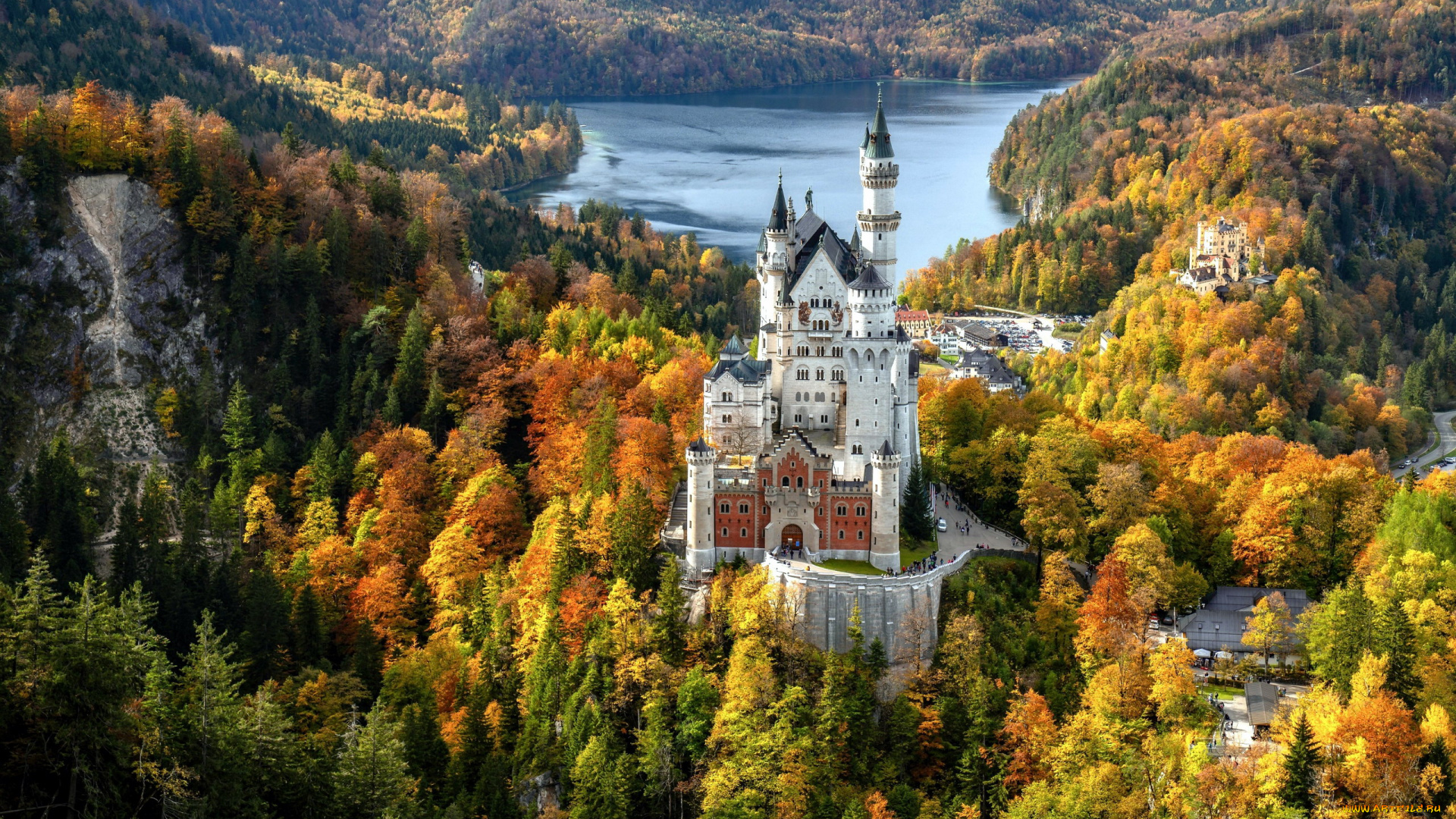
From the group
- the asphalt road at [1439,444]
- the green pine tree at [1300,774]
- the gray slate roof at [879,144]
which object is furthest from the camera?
the asphalt road at [1439,444]

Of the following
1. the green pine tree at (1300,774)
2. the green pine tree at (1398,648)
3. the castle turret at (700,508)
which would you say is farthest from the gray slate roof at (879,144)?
the green pine tree at (1300,774)

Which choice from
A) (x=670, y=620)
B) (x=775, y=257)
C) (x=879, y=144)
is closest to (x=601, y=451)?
(x=775, y=257)

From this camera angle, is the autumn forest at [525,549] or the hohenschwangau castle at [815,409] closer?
the autumn forest at [525,549]

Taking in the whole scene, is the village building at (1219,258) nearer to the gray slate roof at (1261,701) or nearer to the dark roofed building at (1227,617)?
the dark roofed building at (1227,617)

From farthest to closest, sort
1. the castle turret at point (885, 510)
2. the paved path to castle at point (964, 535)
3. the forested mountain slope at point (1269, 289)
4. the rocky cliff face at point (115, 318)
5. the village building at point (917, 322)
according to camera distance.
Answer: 1. the village building at point (917, 322)
2. the forested mountain slope at point (1269, 289)
3. the rocky cliff face at point (115, 318)
4. the paved path to castle at point (964, 535)
5. the castle turret at point (885, 510)

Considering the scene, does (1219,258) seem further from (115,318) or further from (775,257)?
(115,318)

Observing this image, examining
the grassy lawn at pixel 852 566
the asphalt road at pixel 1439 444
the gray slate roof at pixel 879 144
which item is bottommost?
the asphalt road at pixel 1439 444
